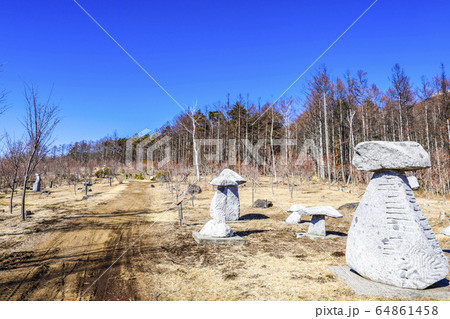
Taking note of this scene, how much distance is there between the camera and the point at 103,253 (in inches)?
249

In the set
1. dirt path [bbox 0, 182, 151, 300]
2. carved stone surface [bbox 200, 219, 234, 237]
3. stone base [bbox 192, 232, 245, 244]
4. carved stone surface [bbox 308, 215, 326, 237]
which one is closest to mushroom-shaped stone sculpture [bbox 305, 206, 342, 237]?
carved stone surface [bbox 308, 215, 326, 237]

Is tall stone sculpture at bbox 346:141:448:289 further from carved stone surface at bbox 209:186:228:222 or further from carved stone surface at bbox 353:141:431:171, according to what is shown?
carved stone surface at bbox 209:186:228:222

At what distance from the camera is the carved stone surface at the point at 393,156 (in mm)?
3855

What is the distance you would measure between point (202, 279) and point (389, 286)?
10.1 ft

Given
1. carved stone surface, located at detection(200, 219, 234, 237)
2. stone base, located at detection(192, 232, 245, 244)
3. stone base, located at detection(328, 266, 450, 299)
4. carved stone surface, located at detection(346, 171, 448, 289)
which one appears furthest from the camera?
carved stone surface, located at detection(200, 219, 234, 237)

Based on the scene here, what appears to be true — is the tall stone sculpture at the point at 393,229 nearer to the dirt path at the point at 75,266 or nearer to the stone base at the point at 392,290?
the stone base at the point at 392,290

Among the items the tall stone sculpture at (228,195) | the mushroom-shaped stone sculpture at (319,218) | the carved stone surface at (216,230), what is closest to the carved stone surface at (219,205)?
the tall stone sculpture at (228,195)

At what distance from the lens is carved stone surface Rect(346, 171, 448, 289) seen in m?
3.70

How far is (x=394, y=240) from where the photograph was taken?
12.6ft

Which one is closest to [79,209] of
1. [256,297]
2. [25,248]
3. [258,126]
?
[25,248]

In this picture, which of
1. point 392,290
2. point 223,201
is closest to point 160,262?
point 392,290

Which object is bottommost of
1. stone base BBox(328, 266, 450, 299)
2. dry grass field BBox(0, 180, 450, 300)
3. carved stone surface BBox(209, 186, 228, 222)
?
dry grass field BBox(0, 180, 450, 300)

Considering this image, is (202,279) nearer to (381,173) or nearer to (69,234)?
(381,173)

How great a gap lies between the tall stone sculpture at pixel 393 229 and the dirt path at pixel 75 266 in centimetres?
385
